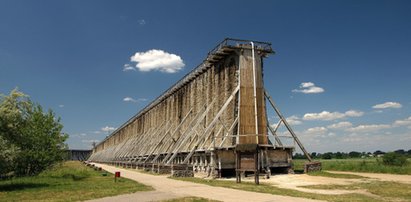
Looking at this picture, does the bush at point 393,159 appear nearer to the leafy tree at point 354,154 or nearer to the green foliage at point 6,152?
the green foliage at point 6,152

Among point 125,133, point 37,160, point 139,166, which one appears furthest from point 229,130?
point 125,133

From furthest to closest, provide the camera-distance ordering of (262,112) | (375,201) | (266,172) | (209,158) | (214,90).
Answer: (214,90), (262,112), (209,158), (266,172), (375,201)

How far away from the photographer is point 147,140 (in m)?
60.0

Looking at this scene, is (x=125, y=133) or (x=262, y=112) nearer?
(x=262, y=112)

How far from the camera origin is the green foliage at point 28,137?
1911 cm

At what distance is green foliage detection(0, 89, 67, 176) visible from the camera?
A: 19.1 meters

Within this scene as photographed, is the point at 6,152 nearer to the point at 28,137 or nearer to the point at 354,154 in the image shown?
the point at 28,137

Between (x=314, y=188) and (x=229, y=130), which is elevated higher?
(x=229, y=130)

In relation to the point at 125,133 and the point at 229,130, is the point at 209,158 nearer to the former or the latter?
the point at 229,130

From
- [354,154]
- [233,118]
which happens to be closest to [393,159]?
[233,118]

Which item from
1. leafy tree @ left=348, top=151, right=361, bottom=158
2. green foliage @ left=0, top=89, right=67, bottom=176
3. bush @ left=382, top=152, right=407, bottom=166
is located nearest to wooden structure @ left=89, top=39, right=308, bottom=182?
green foliage @ left=0, top=89, right=67, bottom=176

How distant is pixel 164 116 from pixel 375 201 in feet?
157

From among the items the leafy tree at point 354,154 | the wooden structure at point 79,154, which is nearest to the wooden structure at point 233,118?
the leafy tree at point 354,154

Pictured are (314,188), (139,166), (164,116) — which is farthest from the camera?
(164,116)
